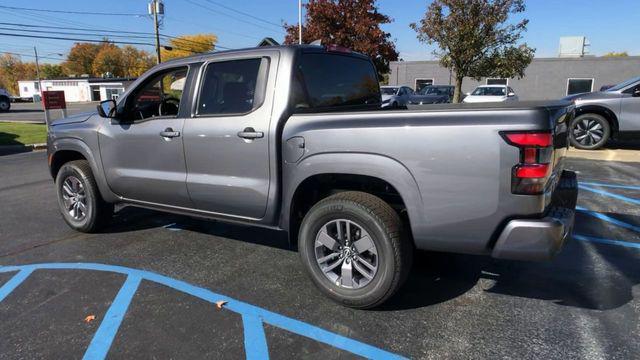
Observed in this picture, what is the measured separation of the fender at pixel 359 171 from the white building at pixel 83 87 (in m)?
75.7

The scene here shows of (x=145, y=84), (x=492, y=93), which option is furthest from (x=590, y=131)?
(x=492, y=93)

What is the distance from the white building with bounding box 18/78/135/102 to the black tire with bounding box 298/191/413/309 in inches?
2991

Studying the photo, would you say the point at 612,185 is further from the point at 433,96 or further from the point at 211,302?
the point at 433,96

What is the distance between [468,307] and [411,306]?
41 centimetres

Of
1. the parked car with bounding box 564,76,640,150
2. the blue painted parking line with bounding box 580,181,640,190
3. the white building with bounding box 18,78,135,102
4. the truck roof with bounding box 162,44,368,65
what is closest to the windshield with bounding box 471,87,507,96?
the parked car with bounding box 564,76,640,150

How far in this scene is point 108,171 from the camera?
467 centimetres

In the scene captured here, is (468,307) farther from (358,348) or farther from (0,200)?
(0,200)

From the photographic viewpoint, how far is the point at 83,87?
3066 inches

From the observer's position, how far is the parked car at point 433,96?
2220 centimetres

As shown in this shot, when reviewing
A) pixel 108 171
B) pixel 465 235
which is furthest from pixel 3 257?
pixel 465 235

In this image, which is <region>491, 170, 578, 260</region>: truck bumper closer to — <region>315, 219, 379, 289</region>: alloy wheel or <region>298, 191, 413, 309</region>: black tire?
<region>298, 191, 413, 309</region>: black tire

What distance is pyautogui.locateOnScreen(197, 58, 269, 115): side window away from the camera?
3.70 m

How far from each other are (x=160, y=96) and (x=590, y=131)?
9.22m

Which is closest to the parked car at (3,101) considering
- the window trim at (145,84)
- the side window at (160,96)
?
the side window at (160,96)
